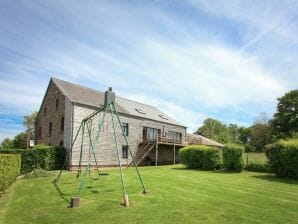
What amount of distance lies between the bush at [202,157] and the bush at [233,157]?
98cm

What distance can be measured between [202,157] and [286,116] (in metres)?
28.1

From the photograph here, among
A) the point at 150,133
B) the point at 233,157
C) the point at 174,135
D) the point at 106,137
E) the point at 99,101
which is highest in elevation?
the point at 99,101

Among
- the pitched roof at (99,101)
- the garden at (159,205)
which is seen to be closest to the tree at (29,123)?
the pitched roof at (99,101)

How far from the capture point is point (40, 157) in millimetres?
22203

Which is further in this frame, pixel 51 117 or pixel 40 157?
pixel 51 117

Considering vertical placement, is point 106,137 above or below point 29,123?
below

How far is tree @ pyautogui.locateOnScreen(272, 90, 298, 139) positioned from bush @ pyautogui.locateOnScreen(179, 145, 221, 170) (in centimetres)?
2519

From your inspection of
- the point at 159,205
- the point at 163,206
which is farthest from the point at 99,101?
the point at 163,206

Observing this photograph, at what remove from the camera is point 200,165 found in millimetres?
21500

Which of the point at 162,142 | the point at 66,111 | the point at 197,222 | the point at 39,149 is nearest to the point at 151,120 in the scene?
the point at 162,142

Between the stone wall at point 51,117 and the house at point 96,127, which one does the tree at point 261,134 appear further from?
the stone wall at point 51,117

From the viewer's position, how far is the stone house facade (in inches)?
968

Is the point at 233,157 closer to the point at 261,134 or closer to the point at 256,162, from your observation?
the point at 256,162

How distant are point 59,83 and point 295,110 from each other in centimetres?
3479
